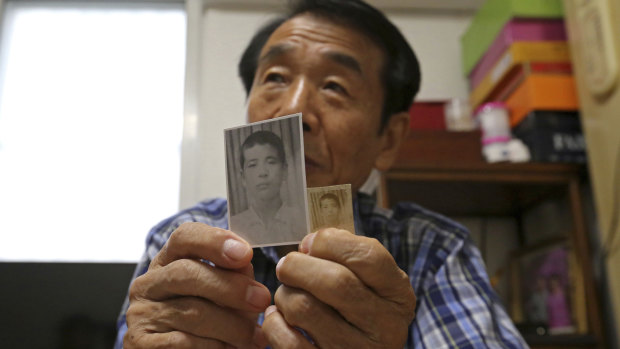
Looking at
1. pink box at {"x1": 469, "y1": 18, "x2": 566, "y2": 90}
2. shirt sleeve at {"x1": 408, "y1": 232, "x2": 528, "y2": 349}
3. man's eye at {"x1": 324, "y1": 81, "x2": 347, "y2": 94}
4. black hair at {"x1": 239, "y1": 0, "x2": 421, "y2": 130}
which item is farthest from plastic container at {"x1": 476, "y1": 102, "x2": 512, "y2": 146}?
man's eye at {"x1": 324, "y1": 81, "x2": 347, "y2": 94}

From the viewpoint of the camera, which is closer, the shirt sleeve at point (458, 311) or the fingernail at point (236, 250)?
the fingernail at point (236, 250)

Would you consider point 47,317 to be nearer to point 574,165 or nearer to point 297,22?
point 297,22

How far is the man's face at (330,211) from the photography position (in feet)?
1.44

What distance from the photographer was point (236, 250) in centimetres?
44

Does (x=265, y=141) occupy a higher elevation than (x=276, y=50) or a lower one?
lower

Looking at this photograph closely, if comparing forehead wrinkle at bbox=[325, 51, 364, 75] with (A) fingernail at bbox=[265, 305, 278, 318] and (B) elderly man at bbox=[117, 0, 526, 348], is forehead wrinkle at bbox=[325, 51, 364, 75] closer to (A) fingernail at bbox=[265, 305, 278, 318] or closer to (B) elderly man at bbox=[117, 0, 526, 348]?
(B) elderly man at bbox=[117, 0, 526, 348]

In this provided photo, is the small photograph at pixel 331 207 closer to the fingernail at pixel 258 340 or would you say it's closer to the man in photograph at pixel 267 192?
the man in photograph at pixel 267 192

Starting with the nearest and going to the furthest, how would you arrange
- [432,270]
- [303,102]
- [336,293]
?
[336,293] → [303,102] → [432,270]

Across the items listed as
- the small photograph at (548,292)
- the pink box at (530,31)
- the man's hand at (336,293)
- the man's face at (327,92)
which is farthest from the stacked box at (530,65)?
the man's hand at (336,293)

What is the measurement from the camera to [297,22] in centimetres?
81

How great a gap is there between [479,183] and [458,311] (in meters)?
0.63

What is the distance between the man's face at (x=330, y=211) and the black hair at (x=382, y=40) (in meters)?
0.42

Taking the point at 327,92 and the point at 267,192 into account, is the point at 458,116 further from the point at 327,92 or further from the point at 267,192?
the point at 267,192

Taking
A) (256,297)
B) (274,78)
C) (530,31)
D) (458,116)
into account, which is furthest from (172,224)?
(530,31)
